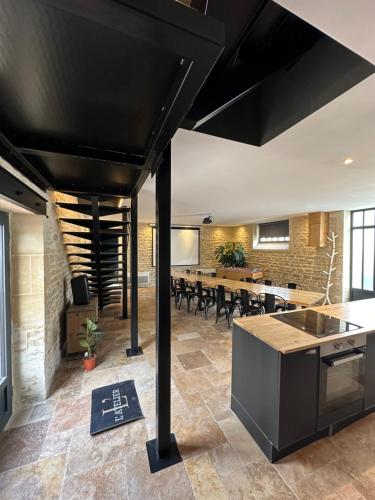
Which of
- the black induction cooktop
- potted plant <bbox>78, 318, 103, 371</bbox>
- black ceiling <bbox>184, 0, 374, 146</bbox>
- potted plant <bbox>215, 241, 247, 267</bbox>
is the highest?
black ceiling <bbox>184, 0, 374, 146</bbox>

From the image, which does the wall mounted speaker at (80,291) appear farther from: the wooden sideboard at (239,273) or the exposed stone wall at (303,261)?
the exposed stone wall at (303,261)

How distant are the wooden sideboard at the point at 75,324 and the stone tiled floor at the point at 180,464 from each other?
0.72 meters

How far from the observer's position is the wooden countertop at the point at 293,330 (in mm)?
1506

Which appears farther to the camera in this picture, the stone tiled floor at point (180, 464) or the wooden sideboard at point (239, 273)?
the wooden sideboard at point (239, 273)

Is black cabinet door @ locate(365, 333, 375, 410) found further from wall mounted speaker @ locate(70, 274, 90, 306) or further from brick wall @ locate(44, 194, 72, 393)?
wall mounted speaker @ locate(70, 274, 90, 306)

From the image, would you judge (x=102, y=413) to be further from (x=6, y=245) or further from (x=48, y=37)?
(x=48, y=37)

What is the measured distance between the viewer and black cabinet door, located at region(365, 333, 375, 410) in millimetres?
1789

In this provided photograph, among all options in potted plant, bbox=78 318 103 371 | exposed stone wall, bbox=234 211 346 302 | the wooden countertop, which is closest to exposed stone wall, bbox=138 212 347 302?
exposed stone wall, bbox=234 211 346 302

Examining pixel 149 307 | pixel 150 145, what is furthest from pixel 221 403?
pixel 149 307

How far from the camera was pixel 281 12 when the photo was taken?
118 cm

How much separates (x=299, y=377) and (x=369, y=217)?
5734 millimetres

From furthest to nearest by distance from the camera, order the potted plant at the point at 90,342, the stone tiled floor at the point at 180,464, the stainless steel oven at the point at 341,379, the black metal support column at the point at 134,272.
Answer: the black metal support column at the point at 134,272 < the potted plant at the point at 90,342 < the stainless steel oven at the point at 341,379 < the stone tiled floor at the point at 180,464

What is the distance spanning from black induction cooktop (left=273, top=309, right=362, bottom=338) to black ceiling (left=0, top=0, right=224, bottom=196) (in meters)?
1.80

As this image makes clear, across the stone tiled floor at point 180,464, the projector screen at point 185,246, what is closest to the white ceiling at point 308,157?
the stone tiled floor at point 180,464
